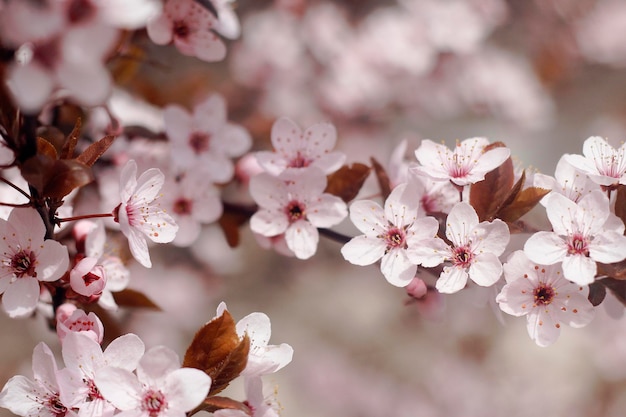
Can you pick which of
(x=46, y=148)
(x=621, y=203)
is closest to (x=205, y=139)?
(x=46, y=148)

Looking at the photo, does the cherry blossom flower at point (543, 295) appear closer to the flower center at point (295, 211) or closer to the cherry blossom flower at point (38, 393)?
the flower center at point (295, 211)

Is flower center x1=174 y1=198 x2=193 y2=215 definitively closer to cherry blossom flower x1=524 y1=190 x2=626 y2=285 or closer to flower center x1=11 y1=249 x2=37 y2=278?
flower center x1=11 y1=249 x2=37 y2=278

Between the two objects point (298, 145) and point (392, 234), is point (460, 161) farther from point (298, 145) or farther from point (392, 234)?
point (298, 145)

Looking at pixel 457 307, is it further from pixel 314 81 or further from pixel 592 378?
pixel 314 81

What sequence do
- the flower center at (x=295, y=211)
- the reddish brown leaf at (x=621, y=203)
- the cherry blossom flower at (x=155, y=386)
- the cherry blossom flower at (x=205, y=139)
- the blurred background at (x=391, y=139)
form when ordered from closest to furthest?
the cherry blossom flower at (x=155, y=386) → the reddish brown leaf at (x=621, y=203) → the flower center at (x=295, y=211) → the cherry blossom flower at (x=205, y=139) → the blurred background at (x=391, y=139)

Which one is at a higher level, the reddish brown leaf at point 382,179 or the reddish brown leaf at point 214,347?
the reddish brown leaf at point 382,179

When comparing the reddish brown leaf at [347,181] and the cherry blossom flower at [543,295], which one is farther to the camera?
the reddish brown leaf at [347,181]

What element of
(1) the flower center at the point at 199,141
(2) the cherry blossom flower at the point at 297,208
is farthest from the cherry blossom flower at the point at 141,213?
(1) the flower center at the point at 199,141
